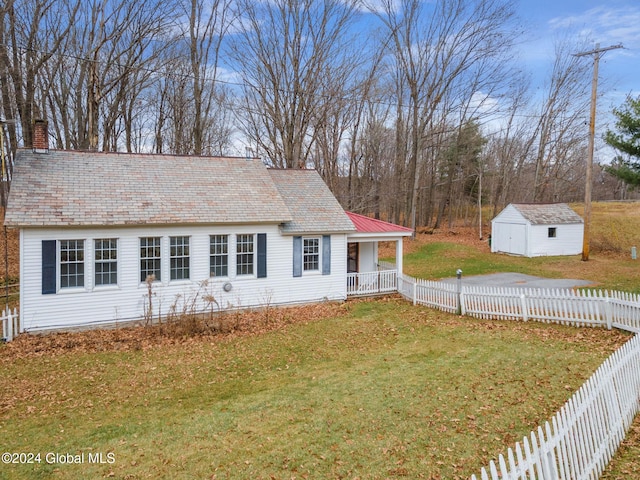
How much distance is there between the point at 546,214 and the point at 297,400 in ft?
86.9

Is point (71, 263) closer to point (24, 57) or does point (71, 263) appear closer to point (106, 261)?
point (106, 261)

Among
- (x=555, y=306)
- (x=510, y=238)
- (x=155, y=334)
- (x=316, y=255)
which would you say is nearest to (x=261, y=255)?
(x=316, y=255)

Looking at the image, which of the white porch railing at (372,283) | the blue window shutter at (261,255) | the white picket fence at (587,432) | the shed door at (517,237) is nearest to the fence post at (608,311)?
the white picket fence at (587,432)

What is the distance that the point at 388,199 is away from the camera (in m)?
37.6

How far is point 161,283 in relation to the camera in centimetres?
1335

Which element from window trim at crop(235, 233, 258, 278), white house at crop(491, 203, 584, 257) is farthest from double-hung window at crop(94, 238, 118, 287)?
white house at crop(491, 203, 584, 257)

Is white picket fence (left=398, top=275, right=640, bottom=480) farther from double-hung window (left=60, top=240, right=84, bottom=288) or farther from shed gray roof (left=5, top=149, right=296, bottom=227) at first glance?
double-hung window (left=60, top=240, right=84, bottom=288)

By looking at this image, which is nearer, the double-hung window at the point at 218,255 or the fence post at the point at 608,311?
the fence post at the point at 608,311

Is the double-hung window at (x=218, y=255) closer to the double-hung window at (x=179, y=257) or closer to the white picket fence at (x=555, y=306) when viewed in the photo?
Answer: the double-hung window at (x=179, y=257)

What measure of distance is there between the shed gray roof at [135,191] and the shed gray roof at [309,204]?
0.78 meters

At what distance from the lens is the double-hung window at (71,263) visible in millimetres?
12172

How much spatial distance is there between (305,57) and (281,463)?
26.5m

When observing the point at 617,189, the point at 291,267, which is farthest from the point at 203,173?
the point at 617,189

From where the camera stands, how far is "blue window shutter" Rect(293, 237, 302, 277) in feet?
51.1
